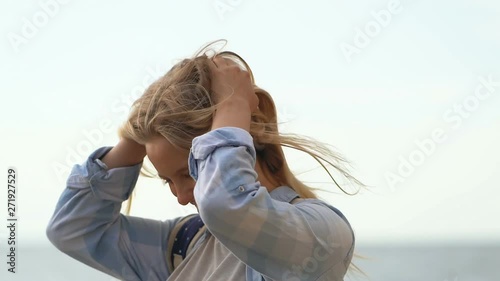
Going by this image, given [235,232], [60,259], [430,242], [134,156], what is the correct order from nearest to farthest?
[235,232] → [134,156] → [60,259] → [430,242]

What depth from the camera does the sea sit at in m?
2.67

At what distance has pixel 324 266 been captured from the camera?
2.79 feet

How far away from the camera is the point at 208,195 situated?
80 centimetres

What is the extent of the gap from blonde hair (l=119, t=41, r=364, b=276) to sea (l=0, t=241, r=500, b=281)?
0.80 meters

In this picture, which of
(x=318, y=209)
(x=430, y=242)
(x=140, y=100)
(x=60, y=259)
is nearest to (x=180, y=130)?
(x=140, y=100)

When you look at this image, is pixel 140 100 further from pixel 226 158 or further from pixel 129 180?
pixel 226 158

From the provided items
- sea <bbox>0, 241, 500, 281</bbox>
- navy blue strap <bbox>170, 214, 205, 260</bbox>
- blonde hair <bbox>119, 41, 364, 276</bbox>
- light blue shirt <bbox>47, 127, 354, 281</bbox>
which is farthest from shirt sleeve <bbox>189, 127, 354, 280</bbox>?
sea <bbox>0, 241, 500, 281</bbox>

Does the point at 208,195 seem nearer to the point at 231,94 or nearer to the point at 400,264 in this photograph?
the point at 231,94

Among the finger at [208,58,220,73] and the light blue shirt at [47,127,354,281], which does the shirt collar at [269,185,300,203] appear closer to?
the light blue shirt at [47,127,354,281]

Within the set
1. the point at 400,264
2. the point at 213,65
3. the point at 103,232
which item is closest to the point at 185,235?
the point at 103,232

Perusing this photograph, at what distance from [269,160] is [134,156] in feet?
0.67

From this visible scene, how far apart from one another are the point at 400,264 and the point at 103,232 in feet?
9.63

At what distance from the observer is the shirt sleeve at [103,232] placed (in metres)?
1.09

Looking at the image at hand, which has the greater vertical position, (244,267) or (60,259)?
(244,267)
